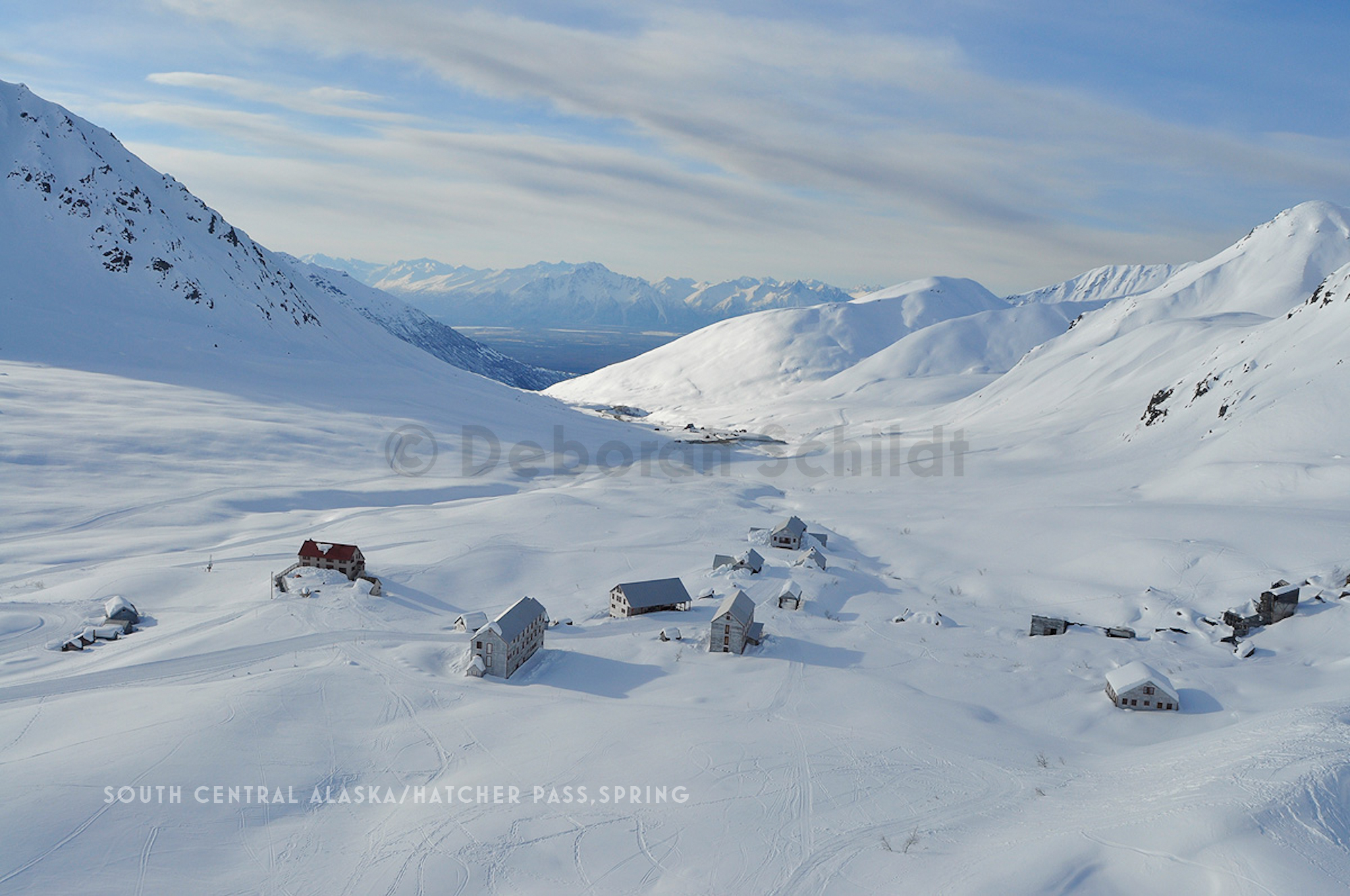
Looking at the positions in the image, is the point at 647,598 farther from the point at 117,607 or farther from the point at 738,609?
the point at 117,607

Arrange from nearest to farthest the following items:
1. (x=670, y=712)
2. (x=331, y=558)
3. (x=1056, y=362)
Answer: (x=670, y=712)
(x=331, y=558)
(x=1056, y=362)

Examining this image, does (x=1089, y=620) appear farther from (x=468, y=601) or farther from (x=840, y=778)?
(x=468, y=601)

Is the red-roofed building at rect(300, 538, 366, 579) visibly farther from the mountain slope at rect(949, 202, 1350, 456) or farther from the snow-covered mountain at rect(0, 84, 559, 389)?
the snow-covered mountain at rect(0, 84, 559, 389)

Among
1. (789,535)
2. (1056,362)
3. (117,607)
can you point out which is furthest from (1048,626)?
(1056,362)

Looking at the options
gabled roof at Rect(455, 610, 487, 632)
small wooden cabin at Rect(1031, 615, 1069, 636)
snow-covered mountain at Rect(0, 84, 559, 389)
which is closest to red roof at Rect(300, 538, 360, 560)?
gabled roof at Rect(455, 610, 487, 632)

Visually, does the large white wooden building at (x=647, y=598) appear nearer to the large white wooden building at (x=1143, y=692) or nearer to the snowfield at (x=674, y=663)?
the snowfield at (x=674, y=663)

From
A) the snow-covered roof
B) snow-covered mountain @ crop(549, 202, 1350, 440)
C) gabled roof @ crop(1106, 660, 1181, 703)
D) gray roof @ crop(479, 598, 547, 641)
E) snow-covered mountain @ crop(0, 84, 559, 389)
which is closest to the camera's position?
gabled roof @ crop(1106, 660, 1181, 703)

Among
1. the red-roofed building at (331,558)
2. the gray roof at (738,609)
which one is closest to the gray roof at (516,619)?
the gray roof at (738,609)
